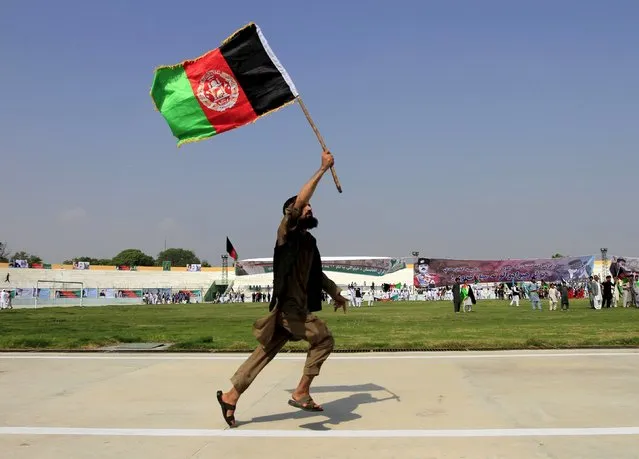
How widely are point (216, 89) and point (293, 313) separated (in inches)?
129

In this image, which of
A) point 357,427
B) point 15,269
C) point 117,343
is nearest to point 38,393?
point 357,427

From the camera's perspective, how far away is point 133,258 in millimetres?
150000

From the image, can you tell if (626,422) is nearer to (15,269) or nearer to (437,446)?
(437,446)

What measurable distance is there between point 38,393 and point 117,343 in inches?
215

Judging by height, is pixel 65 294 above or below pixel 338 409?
below

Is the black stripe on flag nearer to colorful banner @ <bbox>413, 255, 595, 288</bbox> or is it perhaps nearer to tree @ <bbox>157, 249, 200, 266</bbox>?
colorful banner @ <bbox>413, 255, 595, 288</bbox>

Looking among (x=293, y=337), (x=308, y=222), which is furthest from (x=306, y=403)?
(x=308, y=222)

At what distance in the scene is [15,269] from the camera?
89.9 metres

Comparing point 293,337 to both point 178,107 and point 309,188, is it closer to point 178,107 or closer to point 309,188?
point 309,188

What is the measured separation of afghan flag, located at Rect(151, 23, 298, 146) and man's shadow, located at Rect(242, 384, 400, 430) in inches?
131

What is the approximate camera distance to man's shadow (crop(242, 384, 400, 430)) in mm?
5406

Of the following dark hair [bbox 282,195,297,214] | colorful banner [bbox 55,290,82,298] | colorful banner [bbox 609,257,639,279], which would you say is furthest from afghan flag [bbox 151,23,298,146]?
colorful banner [bbox 55,290,82,298]

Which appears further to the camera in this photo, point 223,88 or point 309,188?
point 223,88

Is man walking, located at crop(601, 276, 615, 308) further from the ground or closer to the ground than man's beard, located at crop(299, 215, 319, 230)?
closer to the ground
